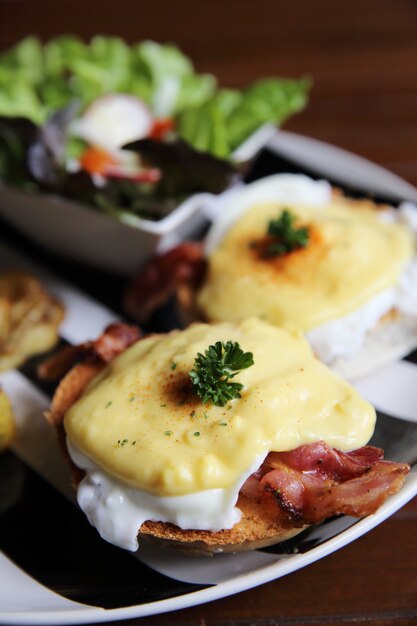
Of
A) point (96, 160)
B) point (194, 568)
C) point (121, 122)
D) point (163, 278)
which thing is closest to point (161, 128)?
point (121, 122)

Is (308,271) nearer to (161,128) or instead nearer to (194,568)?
(194,568)

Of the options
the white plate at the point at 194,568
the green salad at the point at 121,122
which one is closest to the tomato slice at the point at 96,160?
the green salad at the point at 121,122

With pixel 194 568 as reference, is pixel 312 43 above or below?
above

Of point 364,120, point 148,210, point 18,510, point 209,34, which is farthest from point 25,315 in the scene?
point 209,34

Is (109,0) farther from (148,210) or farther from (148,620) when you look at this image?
(148,620)

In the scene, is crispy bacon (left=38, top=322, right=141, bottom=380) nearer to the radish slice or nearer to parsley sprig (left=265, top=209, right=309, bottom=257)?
parsley sprig (left=265, top=209, right=309, bottom=257)

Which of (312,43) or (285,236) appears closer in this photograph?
(285,236)
